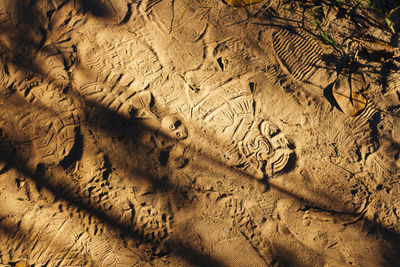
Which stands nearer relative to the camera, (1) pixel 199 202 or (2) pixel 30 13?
(1) pixel 199 202

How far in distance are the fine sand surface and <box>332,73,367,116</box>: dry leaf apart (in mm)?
15

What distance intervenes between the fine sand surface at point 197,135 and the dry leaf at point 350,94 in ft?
0.05

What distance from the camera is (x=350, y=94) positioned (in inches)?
109

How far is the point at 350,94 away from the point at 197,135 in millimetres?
1700

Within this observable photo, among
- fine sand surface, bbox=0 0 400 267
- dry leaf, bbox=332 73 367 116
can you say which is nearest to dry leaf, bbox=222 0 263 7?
fine sand surface, bbox=0 0 400 267

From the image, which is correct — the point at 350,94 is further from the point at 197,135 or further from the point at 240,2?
the point at 197,135

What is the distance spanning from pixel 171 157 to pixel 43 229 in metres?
1.53

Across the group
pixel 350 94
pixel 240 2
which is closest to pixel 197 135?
pixel 240 2

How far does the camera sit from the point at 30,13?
2924 millimetres

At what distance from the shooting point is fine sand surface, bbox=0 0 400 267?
2674 millimetres

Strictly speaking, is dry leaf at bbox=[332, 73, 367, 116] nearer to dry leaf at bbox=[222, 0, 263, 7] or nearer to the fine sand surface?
the fine sand surface

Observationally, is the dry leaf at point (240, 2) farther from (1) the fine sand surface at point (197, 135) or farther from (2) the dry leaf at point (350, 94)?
(2) the dry leaf at point (350, 94)

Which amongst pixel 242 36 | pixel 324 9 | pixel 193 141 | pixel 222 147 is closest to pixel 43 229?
pixel 193 141

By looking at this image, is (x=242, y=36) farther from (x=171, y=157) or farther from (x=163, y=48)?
(x=171, y=157)
